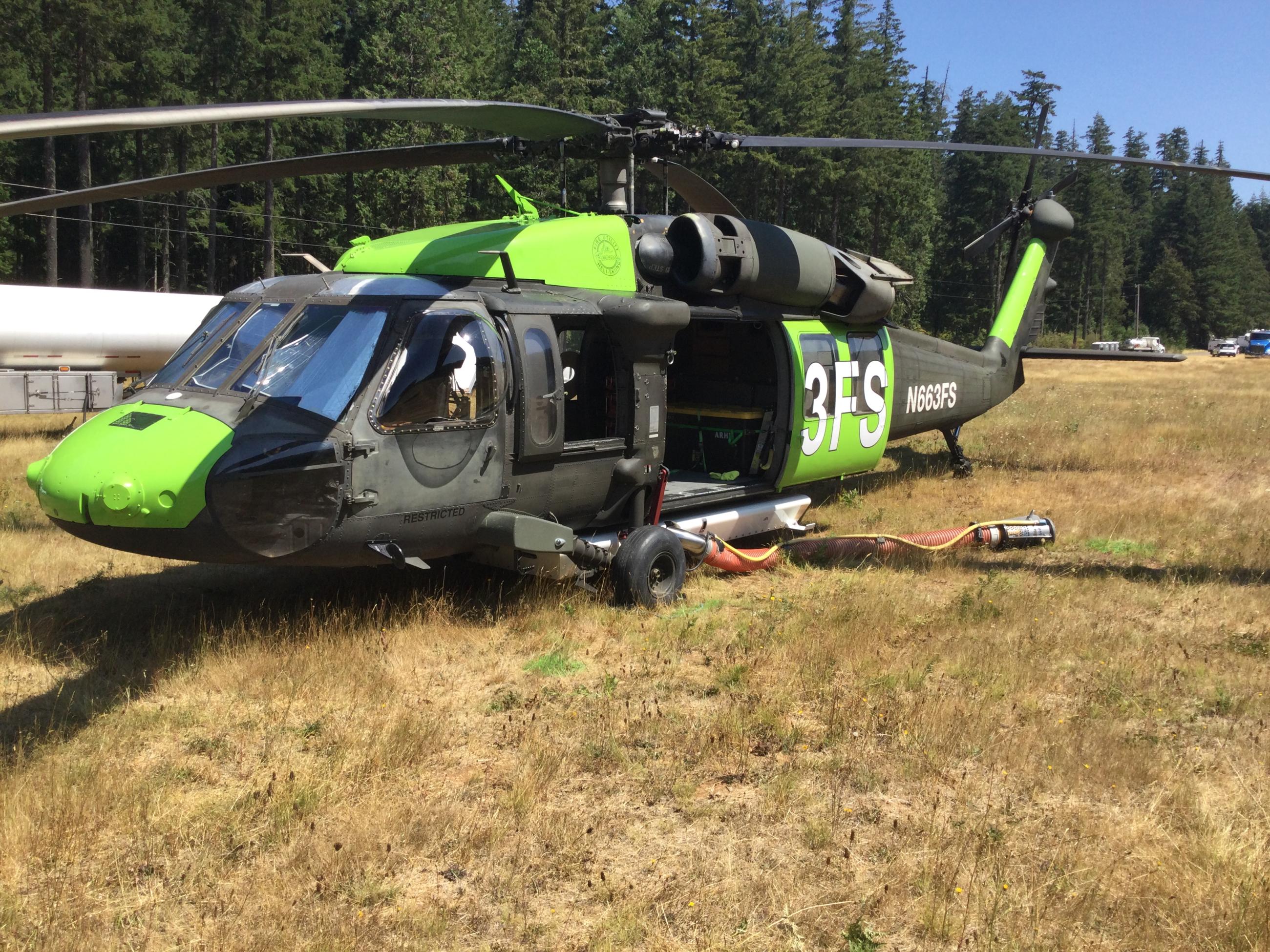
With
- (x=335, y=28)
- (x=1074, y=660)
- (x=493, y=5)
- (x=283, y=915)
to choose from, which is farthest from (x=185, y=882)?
(x=493, y=5)

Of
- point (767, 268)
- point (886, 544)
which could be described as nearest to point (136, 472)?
point (767, 268)

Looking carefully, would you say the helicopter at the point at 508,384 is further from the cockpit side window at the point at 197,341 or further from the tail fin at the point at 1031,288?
the tail fin at the point at 1031,288

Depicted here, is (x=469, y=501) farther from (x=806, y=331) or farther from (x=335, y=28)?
(x=335, y=28)

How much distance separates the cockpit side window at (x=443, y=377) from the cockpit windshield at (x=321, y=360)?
0.22 metres

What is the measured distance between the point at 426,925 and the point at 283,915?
0.53m

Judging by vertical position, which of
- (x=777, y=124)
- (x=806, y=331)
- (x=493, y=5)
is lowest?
(x=806, y=331)

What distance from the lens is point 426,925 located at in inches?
151

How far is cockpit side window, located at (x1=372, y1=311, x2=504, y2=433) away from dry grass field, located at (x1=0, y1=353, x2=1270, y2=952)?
1.45 m

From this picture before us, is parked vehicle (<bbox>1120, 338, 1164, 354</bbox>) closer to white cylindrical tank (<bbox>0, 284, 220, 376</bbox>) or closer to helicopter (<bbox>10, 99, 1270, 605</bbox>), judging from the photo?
white cylindrical tank (<bbox>0, 284, 220, 376</bbox>)

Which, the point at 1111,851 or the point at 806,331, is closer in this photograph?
the point at 1111,851

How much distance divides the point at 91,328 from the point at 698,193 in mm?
15380

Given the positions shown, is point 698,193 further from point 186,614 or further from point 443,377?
point 186,614

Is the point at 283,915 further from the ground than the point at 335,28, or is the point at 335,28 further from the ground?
the point at 335,28

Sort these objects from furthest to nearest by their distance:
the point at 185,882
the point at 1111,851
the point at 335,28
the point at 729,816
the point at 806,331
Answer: the point at 335,28 < the point at 806,331 < the point at 729,816 < the point at 1111,851 < the point at 185,882
